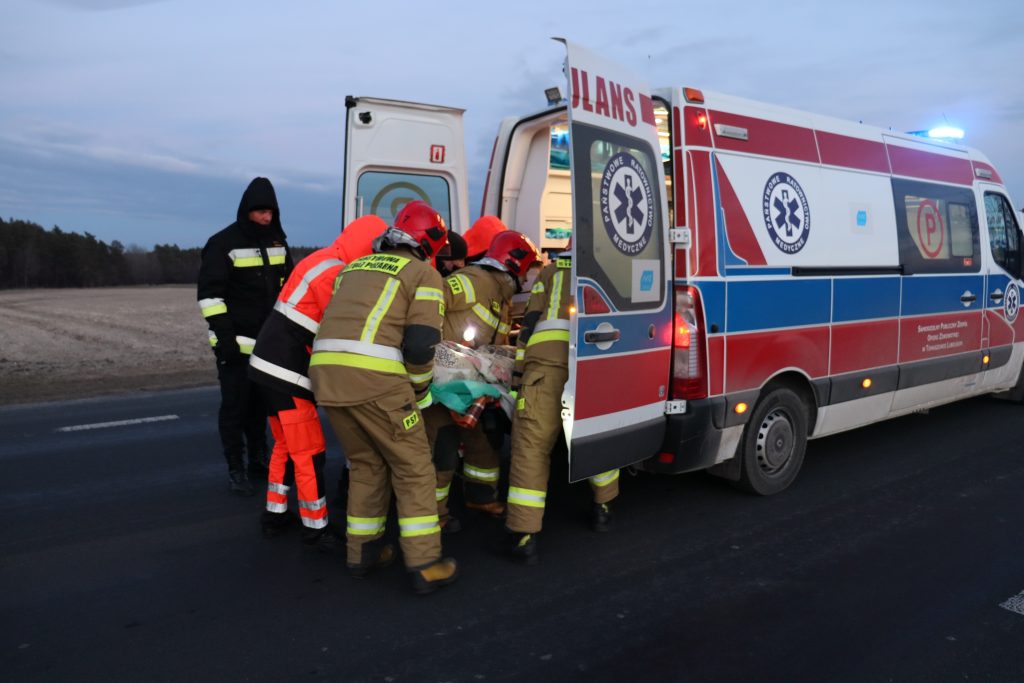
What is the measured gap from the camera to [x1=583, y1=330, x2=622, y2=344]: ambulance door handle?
3.58m

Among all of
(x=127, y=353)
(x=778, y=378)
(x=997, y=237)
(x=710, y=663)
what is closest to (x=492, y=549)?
(x=710, y=663)

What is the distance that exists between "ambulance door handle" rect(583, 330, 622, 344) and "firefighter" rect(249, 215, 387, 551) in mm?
1329

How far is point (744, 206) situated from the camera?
14.2ft

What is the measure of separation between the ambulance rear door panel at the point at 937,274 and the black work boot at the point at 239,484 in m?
4.84

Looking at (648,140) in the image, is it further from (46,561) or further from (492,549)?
(46,561)

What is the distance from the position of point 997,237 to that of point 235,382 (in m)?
6.59

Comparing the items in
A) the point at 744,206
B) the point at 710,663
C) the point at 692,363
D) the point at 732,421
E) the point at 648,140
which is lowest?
the point at 710,663

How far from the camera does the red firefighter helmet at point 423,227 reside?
3.87 meters

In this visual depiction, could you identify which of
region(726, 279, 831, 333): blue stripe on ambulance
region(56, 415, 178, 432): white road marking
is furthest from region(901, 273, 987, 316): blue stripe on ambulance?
region(56, 415, 178, 432): white road marking

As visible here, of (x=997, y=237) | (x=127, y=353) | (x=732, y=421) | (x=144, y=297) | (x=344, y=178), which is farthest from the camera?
(x=144, y=297)

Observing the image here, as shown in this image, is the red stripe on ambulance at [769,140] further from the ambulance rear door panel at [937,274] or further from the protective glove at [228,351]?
the protective glove at [228,351]

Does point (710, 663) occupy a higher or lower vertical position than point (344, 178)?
lower

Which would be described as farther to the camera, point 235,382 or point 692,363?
point 235,382

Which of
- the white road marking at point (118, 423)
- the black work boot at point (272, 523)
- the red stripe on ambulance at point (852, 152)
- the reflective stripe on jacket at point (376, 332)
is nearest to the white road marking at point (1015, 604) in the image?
the red stripe on ambulance at point (852, 152)
